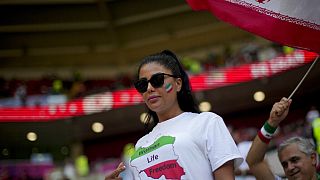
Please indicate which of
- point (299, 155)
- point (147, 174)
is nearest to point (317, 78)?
point (299, 155)

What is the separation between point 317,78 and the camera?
43.1 feet

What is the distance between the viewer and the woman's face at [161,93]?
2.32m

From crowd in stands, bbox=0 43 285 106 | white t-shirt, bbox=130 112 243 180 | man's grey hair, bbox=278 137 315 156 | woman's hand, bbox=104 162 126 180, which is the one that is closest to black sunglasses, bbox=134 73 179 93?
white t-shirt, bbox=130 112 243 180

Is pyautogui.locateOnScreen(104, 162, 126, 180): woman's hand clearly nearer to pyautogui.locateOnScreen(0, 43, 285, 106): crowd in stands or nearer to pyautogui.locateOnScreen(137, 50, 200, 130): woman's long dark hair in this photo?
pyautogui.locateOnScreen(137, 50, 200, 130): woman's long dark hair

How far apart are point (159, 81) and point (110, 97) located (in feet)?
41.6

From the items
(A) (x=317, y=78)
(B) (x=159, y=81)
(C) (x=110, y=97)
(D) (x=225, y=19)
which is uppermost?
(C) (x=110, y=97)

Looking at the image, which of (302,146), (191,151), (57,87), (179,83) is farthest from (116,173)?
(57,87)

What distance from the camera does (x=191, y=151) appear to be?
2.15 meters

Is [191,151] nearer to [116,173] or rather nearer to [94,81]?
[116,173]

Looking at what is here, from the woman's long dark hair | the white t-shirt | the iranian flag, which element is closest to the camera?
the white t-shirt

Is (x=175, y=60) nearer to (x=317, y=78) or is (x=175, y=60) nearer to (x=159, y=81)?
(x=159, y=81)

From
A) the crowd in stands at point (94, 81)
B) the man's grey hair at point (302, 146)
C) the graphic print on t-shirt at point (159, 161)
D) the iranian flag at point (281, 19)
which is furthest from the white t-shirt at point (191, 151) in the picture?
the crowd in stands at point (94, 81)

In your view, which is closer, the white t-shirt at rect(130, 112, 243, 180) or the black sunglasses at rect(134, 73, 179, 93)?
the white t-shirt at rect(130, 112, 243, 180)

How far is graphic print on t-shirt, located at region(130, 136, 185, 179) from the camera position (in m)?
2.16
